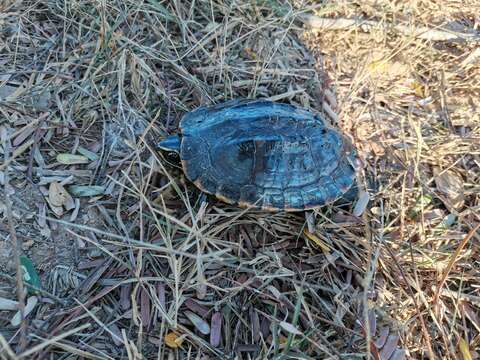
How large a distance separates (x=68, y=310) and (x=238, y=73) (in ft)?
6.19

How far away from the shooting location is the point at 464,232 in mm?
2744

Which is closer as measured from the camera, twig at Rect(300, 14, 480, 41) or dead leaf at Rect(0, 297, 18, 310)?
dead leaf at Rect(0, 297, 18, 310)

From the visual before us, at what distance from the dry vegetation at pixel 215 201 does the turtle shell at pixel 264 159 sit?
13 centimetres

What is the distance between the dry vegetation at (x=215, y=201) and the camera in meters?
2.20

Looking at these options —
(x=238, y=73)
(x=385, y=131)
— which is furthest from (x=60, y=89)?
(x=385, y=131)

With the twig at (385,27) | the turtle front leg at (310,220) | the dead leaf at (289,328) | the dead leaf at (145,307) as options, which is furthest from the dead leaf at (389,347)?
the twig at (385,27)

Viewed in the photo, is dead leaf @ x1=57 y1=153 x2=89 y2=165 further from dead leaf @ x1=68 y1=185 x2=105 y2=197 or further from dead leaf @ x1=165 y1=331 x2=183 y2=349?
dead leaf @ x1=165 y1=331 x2=183 y2=349

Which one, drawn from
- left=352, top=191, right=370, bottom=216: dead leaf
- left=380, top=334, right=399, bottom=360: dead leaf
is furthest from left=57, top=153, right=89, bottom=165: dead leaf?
left=380, top=334, right=399, bottom=360: dead leaf

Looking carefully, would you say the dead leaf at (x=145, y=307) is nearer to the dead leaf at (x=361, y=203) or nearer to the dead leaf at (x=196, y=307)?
the dead leaf at (x=196, y=307)

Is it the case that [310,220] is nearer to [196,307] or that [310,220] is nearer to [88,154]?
[196,307]

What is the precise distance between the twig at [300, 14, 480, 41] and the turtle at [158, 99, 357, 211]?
121cm

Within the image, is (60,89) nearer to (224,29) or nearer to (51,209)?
(51,209)

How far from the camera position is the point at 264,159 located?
8.42 ft

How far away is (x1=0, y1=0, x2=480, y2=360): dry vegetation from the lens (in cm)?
220
